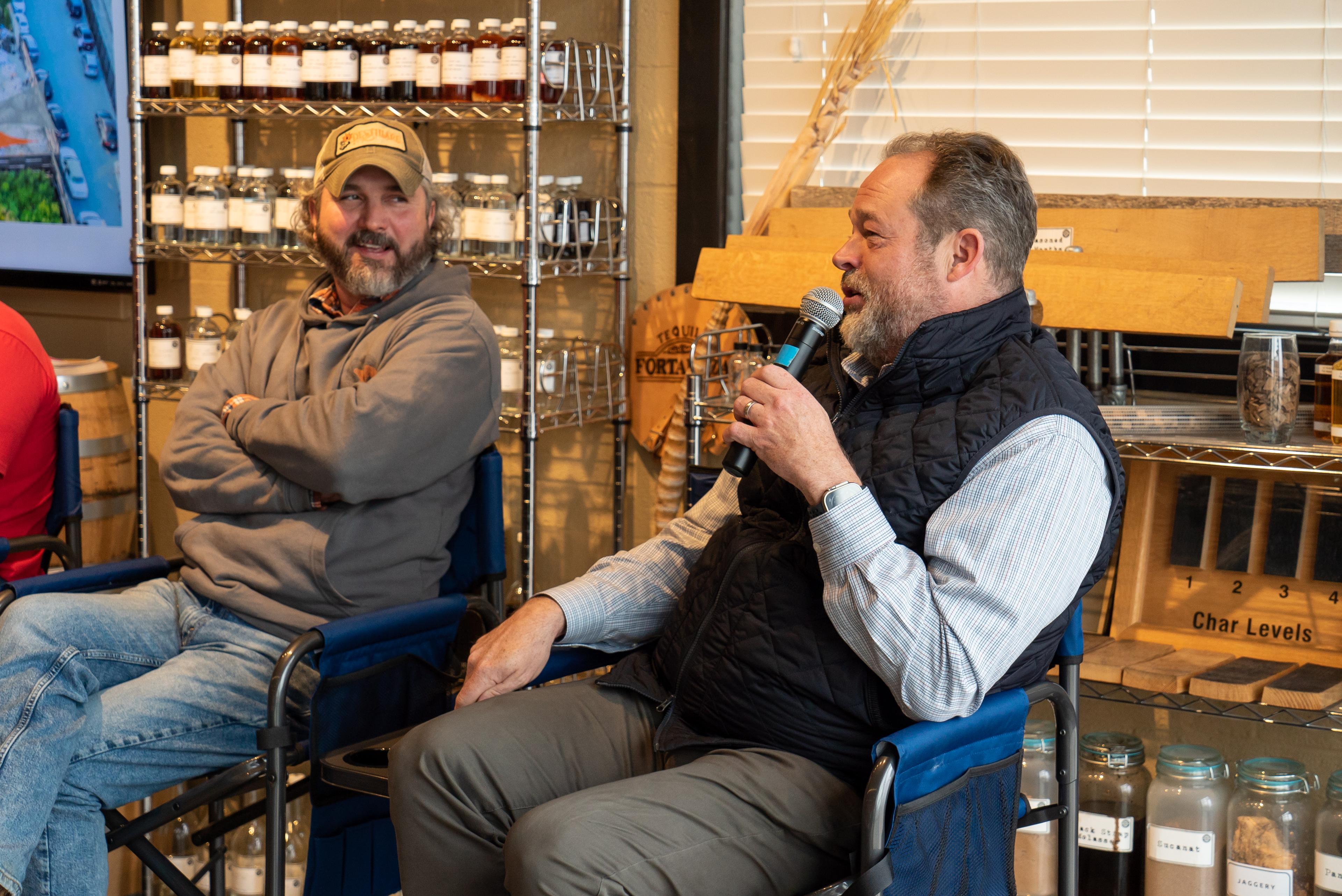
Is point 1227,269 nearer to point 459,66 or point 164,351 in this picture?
point 459,66

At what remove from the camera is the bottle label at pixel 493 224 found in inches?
113

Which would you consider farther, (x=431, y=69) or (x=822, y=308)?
(x=431, y=69)

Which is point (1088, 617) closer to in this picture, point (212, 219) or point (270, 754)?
point (270, 754)

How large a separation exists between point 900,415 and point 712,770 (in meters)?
0.52

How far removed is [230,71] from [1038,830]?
8.13 feet

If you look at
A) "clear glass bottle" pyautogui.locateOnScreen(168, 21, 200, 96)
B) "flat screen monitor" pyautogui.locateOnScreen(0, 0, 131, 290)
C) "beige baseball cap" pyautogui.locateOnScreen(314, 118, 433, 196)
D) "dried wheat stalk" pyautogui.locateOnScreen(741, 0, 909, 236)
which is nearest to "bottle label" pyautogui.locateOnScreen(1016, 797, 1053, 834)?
"dried wheat stalk" pyautogui.locateOnScreen(741, 0, 909, 236)

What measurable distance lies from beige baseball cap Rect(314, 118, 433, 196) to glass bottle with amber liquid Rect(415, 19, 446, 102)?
1.17ft

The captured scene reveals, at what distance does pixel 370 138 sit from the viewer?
249 cm

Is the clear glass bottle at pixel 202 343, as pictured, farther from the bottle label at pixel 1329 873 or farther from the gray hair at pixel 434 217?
the bottle label at pixel 1329 873

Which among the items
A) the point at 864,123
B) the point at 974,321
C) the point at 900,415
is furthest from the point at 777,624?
the point at 864,123

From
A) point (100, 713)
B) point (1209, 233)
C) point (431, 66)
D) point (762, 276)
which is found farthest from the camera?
point (431, 66)

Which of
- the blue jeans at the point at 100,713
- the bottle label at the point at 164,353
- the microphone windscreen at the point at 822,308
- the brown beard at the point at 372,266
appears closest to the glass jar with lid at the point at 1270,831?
the microphone windscreen at the point at 822,308

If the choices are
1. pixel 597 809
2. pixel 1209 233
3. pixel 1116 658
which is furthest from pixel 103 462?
pixel 1209 233

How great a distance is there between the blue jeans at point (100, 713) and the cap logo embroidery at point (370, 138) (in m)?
0.94
